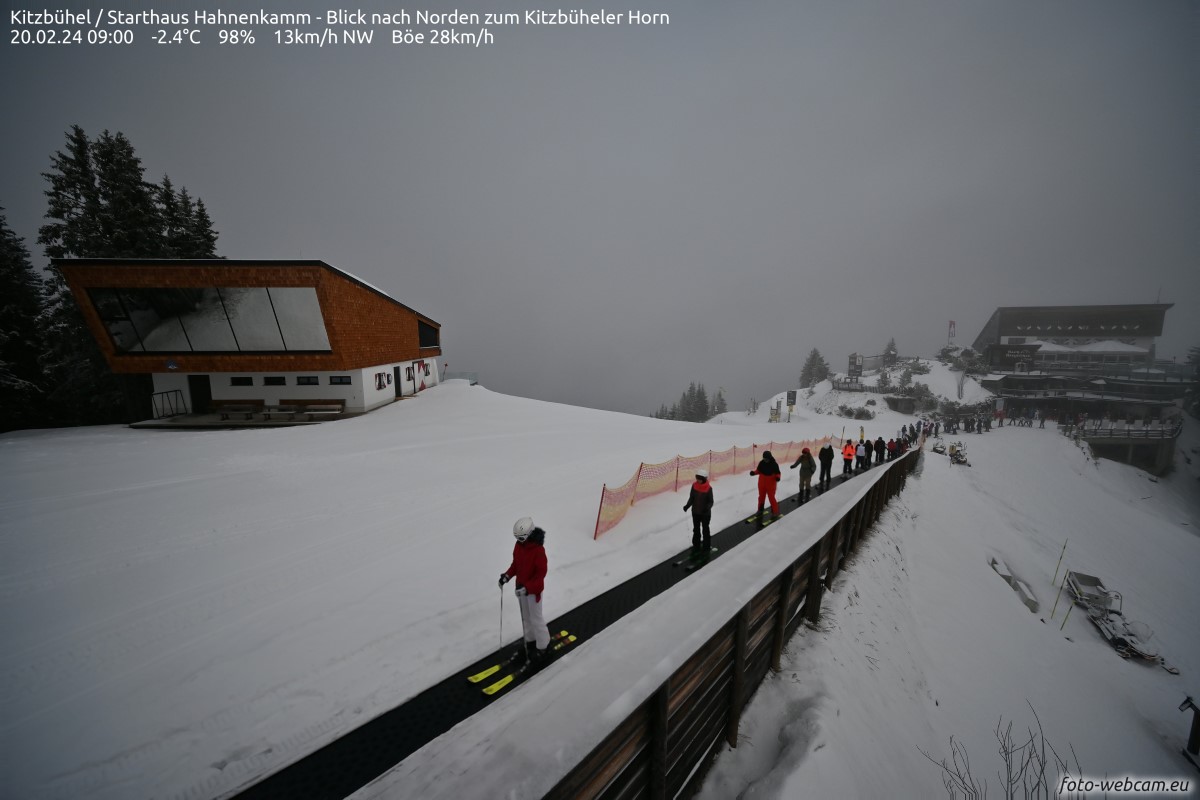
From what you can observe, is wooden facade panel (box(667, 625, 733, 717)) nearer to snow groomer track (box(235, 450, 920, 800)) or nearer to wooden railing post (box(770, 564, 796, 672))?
snow groomer track (box(235, 450, 920, 800))

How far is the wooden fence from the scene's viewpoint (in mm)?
2781

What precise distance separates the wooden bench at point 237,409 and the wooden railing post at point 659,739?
23435mm

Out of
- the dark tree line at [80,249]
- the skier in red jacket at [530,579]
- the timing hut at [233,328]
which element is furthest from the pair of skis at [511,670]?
the dark tree line at [80,249]

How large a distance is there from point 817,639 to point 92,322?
2956 cm

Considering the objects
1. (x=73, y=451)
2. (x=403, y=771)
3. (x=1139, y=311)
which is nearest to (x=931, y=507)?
(x=403, y=771)

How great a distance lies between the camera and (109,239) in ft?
72.8

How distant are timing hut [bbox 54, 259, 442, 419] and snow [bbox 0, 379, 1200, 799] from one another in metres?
4.47

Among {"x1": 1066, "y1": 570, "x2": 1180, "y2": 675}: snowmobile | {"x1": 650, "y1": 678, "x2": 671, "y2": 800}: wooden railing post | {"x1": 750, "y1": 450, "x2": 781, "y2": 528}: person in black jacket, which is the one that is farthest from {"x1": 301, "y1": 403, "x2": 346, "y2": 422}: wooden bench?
{"x1": 1066, "y1": 570, "x2": 1180, "y2": 675}: snowmobile

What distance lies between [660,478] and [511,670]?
765 cm

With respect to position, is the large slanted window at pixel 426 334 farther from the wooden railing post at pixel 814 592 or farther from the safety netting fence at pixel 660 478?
the wooden railing post at pixel 814 592

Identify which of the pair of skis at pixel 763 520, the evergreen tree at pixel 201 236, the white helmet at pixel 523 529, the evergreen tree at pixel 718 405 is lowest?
the evergreen tree at pixel 718 405

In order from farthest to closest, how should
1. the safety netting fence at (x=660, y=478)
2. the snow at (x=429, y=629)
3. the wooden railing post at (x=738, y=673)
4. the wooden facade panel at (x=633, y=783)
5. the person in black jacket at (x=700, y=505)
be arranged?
the safety netting fence at (x=660, y=478) < the person in black jacket at (x=700, y=505) < the wooden railing post at (x=738, y=673) < the snow at (x=429, y=629) < the wooden facade panel at (x=633, y=783)

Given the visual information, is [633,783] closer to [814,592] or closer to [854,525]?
[814,592]

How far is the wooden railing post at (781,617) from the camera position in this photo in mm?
5361
